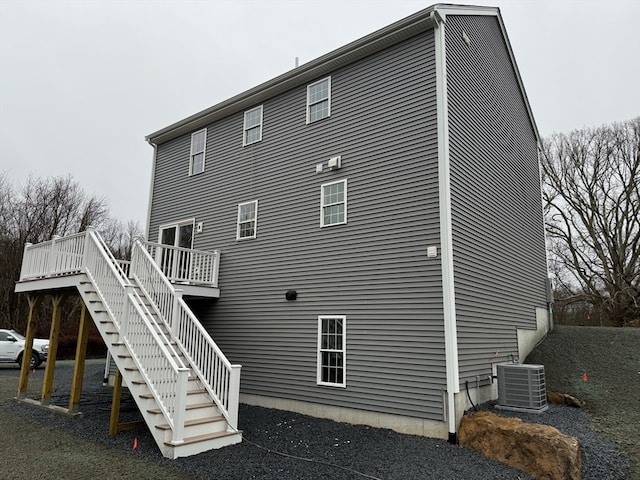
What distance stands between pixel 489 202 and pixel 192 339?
277 inches

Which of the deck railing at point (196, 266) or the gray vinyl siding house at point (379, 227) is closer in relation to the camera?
the gray vinyl siding house at point (379, 227)

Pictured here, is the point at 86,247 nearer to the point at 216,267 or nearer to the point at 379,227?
the point at 216,267

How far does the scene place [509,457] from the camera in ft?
17.7

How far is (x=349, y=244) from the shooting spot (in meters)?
8.45

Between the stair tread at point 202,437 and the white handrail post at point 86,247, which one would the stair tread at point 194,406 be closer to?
the stair tread at point 202,437

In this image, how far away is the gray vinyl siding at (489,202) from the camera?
7.88 m

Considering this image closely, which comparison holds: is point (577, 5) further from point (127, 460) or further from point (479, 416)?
point (127, 460)

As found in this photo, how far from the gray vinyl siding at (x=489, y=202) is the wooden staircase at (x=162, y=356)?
414 centimetres

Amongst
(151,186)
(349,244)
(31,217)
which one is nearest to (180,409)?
(349,244)

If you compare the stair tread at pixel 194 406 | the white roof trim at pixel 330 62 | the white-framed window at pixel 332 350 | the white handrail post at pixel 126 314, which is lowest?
the stair tread at pixel 194 406

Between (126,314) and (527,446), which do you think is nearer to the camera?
(527,446)

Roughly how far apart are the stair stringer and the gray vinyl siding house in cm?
248

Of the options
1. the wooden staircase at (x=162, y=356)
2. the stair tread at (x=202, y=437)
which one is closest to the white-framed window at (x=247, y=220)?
the wooden staircase at (x=162, y=356)

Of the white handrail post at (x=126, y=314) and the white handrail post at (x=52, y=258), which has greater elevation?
the white handrail post at (x=52, y=258)
